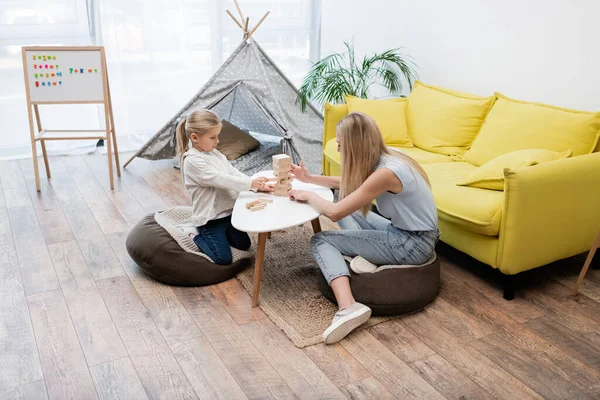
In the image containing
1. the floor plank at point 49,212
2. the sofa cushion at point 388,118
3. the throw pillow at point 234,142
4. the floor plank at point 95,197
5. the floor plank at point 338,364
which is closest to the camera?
the floor plank at point 338,364

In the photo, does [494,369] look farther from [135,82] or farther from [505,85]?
[135,82]

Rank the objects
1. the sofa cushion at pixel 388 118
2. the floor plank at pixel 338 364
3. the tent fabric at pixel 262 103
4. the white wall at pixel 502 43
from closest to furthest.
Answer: the floor plank at pixel 338 364, the white wall at pixel 502 43, the sofa cushion at pixel 388 118, the tent fabric at pixel 262 103

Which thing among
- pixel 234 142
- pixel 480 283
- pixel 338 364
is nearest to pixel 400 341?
pixel 338 364

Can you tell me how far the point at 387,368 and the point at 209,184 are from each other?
1.14m

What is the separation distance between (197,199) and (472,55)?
2089 mm

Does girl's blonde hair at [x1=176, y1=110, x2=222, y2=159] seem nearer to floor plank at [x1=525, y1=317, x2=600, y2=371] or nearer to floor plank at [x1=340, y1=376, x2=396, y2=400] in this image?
floor plank at [x1=340, y1=376, x2=396, y2=400]

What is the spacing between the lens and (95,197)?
3857 mm

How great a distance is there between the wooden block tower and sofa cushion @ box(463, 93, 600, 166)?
1.21 meters

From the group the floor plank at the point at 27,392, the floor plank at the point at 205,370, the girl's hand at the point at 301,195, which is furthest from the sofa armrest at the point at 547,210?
the floor plank at the point at 27,392

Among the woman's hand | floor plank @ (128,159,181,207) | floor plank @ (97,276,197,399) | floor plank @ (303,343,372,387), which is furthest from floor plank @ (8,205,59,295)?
floor plank @ (303,343,372,387)

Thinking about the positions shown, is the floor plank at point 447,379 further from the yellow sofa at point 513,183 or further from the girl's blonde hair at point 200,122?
the girl's blonde hair at point 200,122

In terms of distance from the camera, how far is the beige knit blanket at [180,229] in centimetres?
274

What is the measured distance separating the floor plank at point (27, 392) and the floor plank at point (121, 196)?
1439 mm

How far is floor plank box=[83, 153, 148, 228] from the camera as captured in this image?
356 cm
